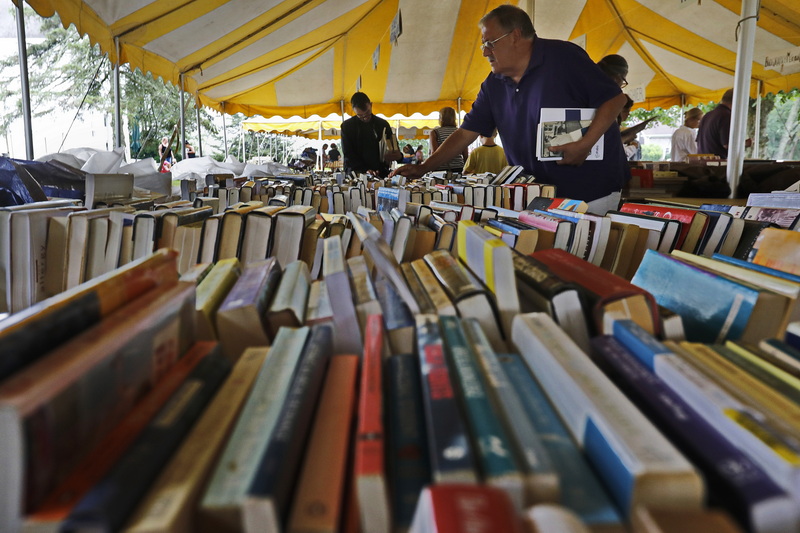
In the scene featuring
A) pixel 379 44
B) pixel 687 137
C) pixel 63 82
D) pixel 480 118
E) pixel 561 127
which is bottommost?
pixel 561 127

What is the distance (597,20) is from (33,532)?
22.0 feet

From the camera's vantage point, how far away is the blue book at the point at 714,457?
0.86 feet

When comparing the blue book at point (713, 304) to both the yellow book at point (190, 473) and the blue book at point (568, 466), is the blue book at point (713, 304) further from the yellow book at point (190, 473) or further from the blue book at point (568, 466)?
the yellow book at point (190, 473)

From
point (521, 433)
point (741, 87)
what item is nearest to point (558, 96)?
point (741, 87)

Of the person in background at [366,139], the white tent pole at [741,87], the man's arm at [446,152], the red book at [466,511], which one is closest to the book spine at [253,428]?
the red book at [466,511]

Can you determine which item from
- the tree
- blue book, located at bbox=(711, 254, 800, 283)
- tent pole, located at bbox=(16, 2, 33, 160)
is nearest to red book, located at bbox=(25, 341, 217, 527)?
blue book, located at bbox=(711, 254, 800, 283)

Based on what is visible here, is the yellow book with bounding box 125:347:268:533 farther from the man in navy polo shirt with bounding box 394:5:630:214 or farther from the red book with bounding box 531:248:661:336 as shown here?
the man in navy polo shirt with bounding box 394:5:630:214

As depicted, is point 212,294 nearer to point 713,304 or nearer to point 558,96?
point 713,304

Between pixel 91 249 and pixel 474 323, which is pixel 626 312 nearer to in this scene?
pixel 474 323

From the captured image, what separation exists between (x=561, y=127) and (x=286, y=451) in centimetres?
187

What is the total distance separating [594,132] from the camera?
6.11ft

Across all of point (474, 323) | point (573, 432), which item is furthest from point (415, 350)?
point (573, 432)

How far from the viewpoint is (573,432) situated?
0.36 m

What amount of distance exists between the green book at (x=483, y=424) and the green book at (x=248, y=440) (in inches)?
5.4
